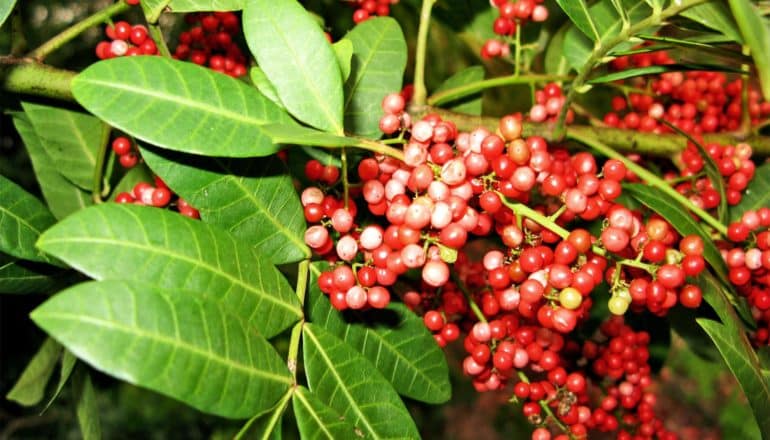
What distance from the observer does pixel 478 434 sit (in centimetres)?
732

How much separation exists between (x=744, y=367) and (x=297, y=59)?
2.67 feet

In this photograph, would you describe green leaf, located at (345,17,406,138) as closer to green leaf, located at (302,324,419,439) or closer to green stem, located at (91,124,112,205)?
green leaf, located at (302,324,419,439)

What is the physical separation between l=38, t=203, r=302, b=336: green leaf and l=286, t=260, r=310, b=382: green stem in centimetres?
3

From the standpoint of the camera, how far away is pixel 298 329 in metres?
1.03

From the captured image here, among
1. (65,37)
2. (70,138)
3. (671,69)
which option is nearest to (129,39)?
(65,37)

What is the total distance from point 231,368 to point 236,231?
254 millimetres

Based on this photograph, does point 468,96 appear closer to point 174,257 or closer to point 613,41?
point 613,41

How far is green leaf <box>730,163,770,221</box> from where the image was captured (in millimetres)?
1441

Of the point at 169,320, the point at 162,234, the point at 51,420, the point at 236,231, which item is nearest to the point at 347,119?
the point at 236,231

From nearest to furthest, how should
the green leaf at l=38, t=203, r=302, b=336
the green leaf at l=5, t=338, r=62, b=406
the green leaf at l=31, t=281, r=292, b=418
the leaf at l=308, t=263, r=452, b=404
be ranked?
the green leaf at l=31, t=281, r=292, b=418, the green leaf at l=38, t=203, r=302, b=336, the leaf at l=308, t=263, r=452, b=404, the green leaf at l=5, t=338, r=62, b=406

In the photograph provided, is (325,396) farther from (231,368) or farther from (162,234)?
(162,234)

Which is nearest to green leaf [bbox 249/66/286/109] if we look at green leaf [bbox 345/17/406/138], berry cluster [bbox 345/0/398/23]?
green leaf [bbox 345/17/406/138]

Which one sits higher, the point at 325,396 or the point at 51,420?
the point at 325,396

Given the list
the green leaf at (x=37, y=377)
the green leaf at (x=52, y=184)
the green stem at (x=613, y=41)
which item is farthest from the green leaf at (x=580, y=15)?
the green leaf at (x=37, y=377)
